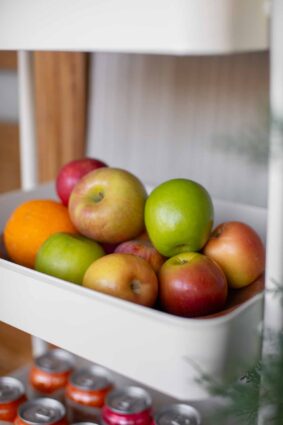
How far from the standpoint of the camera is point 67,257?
27.2 inches

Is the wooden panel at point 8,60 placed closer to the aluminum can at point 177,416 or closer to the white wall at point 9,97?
the white wall at point 9,97

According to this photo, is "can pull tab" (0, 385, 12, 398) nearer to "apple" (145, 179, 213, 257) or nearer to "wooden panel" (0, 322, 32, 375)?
"apple" (145, 179, 213, 257)

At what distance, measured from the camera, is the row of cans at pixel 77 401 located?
2.96ft

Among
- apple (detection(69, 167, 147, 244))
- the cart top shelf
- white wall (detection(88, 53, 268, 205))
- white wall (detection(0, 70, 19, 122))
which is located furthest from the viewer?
white wall (detection(0, 70, 19, 122))

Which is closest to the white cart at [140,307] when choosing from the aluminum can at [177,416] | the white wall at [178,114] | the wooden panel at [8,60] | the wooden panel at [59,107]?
the aluminum can at [177,416]

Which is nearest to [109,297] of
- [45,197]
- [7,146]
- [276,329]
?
[276,329]

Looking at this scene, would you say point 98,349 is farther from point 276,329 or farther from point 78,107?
point 78,107

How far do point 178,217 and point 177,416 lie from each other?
0.41 meters

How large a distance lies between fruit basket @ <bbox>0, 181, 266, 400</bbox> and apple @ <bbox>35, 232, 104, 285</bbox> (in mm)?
40

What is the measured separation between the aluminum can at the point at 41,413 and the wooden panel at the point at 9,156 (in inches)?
32.5

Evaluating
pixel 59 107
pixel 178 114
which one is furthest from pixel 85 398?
pixel 59 107

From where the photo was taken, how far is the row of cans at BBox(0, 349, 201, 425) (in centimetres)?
90

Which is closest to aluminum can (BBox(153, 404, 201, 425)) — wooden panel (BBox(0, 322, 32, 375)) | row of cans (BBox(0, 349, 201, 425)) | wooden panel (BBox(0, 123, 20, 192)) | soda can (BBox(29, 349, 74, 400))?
row of cans (BBox(0, 349, 201, 425))

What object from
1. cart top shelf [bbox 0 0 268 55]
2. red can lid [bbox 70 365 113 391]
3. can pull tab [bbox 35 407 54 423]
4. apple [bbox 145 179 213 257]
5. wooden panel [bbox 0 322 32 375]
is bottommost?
wooden panel [bbox 0 322 32 375]
